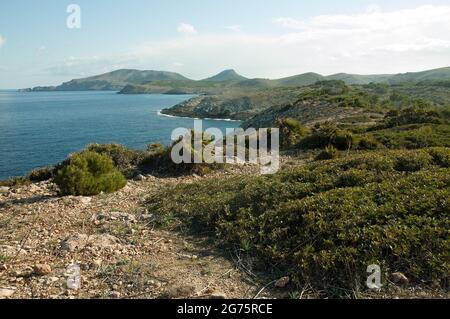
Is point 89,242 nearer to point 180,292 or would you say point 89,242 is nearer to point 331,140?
point 180,292

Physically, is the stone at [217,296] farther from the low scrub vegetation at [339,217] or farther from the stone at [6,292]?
the stone at [6,292]

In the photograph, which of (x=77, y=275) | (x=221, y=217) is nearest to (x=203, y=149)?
(x=221, y=217)

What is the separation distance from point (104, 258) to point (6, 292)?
1.62m

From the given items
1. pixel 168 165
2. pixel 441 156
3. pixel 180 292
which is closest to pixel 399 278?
pixel 180 292

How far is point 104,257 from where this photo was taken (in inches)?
272

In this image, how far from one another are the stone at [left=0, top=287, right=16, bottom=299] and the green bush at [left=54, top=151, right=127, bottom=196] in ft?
18.6

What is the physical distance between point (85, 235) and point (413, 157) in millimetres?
7901

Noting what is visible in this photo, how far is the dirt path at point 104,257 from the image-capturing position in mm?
5785

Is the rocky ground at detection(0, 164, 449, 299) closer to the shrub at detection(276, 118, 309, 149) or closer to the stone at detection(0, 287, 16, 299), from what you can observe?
the stone at detection(0, 287, 16, 299)

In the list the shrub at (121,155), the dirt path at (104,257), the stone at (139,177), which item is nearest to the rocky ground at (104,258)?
the dirt path at (104,257)

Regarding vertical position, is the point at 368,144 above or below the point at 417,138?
below

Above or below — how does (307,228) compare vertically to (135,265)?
above
